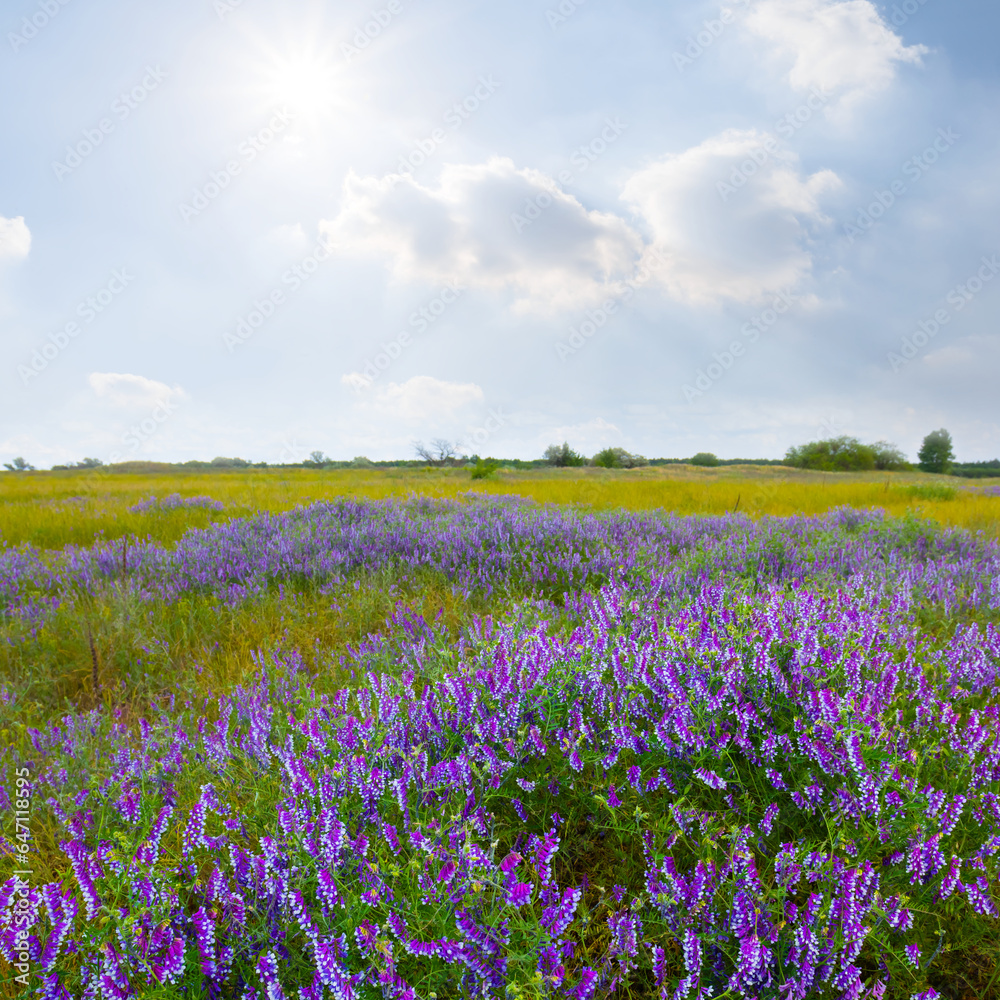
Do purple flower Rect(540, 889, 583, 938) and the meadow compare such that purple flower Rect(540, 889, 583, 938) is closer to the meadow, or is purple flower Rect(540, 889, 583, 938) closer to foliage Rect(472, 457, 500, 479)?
the meadow

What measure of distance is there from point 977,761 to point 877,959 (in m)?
0.85

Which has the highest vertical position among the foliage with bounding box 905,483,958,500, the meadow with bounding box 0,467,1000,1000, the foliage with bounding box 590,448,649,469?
the foliage with bounding box 590,448,649,469

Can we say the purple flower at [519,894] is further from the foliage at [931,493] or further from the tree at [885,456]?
the tree at [885,456]

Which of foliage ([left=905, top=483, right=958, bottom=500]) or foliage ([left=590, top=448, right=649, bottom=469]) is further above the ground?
foliage ([left=590, top=448, right=649, bottom=469])

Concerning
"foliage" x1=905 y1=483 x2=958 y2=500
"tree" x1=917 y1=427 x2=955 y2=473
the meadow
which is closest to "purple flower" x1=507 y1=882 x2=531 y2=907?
the meadow

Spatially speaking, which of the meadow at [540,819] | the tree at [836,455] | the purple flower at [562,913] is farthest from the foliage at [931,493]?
the tree at [836,455]

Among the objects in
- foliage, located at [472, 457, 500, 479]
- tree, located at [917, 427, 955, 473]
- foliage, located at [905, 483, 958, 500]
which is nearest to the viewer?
foliage, located at [905, 483, 958, 500]

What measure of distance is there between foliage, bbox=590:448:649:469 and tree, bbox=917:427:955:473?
129 ft

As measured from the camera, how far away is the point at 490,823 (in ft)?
4.96

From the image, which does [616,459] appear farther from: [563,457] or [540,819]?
[540,819]

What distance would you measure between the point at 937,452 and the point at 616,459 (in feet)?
146

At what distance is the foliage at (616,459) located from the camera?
2051 inches

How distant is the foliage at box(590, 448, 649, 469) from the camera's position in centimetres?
5209

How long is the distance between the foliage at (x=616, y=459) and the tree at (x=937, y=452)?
39309mm
